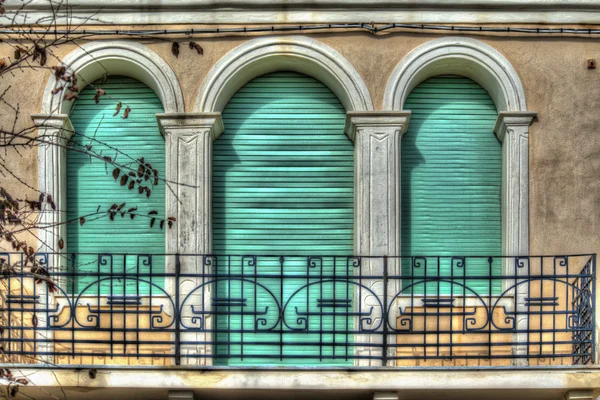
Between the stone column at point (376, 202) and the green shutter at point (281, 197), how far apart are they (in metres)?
0.29

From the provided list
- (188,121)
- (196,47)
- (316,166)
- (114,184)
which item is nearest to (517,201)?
(316,166)

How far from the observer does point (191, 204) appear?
9.25 meters

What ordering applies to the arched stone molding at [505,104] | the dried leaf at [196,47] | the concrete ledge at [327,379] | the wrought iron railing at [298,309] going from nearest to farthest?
1. the dried leaf at [196,47]
2. the concrete ledge at [327,379]
3. the wrought iron railing at [298,309]
4. the arched stone molding at [505,104]

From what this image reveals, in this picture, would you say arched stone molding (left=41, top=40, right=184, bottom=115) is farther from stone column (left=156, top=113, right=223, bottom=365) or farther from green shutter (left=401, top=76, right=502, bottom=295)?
green shutter (left=401, top=76, right=502, bottom=295)

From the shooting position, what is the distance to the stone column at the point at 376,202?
9.14 meters

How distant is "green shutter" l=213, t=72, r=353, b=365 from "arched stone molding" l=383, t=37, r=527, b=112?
0.68 metres

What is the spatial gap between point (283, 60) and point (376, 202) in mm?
1858

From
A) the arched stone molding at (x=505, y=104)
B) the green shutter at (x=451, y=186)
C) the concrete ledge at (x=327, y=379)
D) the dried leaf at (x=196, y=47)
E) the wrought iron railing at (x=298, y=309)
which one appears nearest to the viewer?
the dried leaf at (x=196, y=47)

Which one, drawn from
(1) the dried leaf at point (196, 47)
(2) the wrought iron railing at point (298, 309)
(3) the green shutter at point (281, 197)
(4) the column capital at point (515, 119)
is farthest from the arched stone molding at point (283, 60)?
(2) the wrought iron railing at point (298, 309)

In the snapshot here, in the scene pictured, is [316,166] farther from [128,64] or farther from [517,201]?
[128,64]

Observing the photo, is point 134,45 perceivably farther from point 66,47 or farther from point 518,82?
point 518,82

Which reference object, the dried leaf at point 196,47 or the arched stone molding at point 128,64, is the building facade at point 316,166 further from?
the dried leaf at point 196,47

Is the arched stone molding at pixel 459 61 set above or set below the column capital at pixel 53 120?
above

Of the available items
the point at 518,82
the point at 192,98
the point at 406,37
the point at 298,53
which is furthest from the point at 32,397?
the point at 518,82
